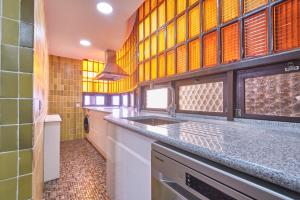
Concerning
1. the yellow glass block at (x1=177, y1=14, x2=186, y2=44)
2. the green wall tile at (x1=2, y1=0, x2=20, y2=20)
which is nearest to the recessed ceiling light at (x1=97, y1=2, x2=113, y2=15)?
the yellow glass block at (x1=177, y1=14, x2=186, y2=44)

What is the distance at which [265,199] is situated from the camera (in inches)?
13.6

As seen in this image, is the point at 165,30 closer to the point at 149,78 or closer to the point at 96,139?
the point at 149,78

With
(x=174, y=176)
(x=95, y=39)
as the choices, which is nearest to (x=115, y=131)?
(x=174, y=176)

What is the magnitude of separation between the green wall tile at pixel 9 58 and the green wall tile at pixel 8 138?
0.28 m

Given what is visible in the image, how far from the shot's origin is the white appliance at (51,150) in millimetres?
1920

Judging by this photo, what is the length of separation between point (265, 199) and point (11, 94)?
101cm

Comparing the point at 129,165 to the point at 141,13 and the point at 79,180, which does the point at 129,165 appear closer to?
→ the point at 79,180

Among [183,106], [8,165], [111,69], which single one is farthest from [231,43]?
[111,69]

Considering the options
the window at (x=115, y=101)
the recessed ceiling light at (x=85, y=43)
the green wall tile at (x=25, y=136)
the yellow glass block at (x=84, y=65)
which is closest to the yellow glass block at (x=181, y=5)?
the green wall tile at (x=25, y=136)

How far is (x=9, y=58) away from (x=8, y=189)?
2.00 feet

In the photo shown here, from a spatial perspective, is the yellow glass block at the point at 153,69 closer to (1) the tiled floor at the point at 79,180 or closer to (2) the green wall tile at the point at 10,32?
(2) the green wall tile at the point at 10,32

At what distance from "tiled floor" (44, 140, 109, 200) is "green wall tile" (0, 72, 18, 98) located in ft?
4.46

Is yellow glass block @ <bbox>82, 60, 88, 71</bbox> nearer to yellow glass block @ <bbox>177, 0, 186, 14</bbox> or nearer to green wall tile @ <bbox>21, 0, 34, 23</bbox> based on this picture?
yellow glass block @ <bbox>177, 0, 186, 14</bbox>

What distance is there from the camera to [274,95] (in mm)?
868
